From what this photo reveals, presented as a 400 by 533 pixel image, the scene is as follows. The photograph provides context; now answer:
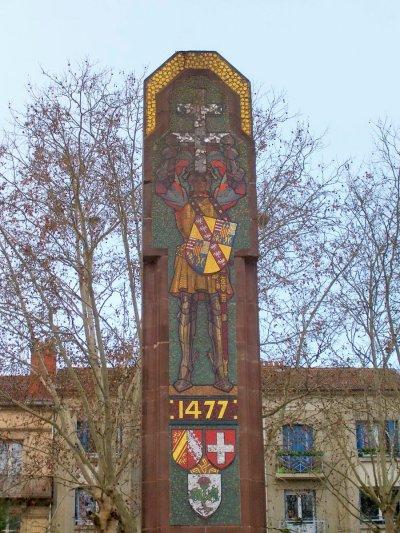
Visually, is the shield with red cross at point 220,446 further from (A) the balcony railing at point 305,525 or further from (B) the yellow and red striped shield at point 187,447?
(A) the balcony railing at point 305,525

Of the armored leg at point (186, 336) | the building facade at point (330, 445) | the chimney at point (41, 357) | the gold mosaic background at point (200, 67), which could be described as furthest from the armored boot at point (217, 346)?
the chimney at point (41, 357)

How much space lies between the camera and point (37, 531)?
33.8m

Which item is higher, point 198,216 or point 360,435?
point 198,216

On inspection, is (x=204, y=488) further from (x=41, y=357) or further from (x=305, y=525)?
(x=305, y=525)

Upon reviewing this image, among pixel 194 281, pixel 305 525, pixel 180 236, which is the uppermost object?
pixel 180 236

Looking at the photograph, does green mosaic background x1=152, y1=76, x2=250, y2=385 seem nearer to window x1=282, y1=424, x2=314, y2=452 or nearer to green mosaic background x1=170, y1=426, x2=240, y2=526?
green mosaic background x1=170, y1=426, x2=240, y2=526

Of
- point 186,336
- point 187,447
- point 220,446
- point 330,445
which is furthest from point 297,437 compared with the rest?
point 187,447

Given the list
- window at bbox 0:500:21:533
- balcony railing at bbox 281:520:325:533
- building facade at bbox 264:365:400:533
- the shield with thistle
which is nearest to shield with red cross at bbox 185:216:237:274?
the shield with thistle

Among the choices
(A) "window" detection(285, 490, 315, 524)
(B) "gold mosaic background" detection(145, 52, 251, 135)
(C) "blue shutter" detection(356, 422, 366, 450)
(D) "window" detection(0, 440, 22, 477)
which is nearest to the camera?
(B) "gold mosaic background" detection(145, 52, 251, 135)

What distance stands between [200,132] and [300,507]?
69.9 ft

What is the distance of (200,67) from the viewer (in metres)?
17.2

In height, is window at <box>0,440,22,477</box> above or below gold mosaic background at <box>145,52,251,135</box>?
below

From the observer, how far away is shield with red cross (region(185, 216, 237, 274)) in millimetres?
15719

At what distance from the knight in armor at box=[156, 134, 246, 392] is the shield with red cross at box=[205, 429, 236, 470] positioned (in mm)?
682
